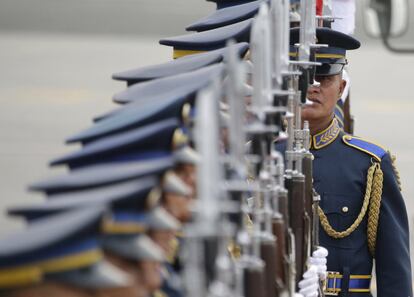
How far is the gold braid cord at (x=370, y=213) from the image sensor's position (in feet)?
18.5

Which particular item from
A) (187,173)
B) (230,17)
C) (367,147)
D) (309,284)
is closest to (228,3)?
(230,17)

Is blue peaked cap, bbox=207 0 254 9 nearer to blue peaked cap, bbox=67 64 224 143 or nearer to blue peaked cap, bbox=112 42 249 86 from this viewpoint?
blue peaked cap, bbox=112 42 249 86

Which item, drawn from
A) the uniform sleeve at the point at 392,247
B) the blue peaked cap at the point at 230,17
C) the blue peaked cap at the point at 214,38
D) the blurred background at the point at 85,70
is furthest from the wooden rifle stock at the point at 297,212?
the blurred background at the point at 85,70

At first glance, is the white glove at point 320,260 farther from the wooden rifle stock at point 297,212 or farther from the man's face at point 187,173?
the man's face at point 187,173

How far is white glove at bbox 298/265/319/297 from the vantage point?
4789 millimetres

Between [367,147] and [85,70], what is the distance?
260 inches

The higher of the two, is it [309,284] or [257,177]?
[257,177]

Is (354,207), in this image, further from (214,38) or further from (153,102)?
(153,102)

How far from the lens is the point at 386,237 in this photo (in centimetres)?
561

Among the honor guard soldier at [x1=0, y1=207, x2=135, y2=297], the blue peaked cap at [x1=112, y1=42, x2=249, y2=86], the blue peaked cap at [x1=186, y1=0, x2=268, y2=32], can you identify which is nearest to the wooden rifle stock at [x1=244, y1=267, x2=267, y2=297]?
the honor guard soldier at [x1=0, y1=207, x2=135, y2=297]

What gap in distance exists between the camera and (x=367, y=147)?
5852mm

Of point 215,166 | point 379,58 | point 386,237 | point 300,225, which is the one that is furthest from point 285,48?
point 379,58

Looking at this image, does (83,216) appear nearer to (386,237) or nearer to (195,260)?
(195,260)

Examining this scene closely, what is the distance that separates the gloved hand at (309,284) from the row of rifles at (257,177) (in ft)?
0.16
